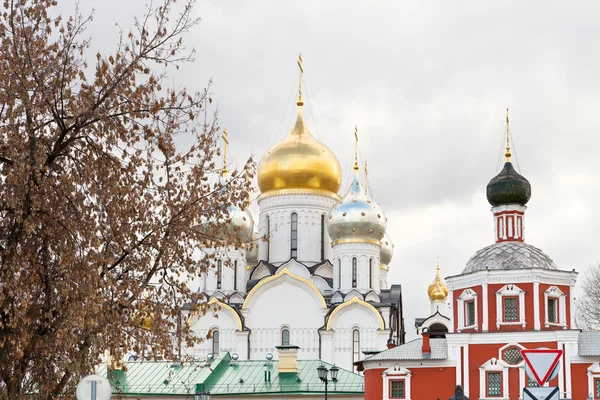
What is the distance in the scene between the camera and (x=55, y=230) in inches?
499

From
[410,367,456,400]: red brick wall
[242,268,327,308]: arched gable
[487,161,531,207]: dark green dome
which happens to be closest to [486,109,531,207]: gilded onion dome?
[487,161,531,207]: dark green dome

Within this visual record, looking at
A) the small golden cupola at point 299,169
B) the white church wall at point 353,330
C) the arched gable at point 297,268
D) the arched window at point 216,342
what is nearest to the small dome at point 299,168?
the small golden cupola at point 299,169

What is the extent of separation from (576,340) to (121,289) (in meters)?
23.6

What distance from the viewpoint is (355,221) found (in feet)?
160

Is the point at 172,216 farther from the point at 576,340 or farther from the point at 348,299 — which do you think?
the point at 348,299

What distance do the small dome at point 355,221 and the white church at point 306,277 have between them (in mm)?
49

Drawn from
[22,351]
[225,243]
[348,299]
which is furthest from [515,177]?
[22,351]

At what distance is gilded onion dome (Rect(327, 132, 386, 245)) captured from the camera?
48.8 meters

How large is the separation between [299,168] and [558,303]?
19895mm

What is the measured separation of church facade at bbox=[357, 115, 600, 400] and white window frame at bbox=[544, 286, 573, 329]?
3 centimetres

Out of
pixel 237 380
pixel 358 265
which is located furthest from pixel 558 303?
pixel 358 265

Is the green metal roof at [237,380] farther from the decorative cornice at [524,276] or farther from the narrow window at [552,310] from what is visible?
the narrow window at [552,310]

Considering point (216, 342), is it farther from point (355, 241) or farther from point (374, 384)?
point (374, 384)

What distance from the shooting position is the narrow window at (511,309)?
34513 millimetres
